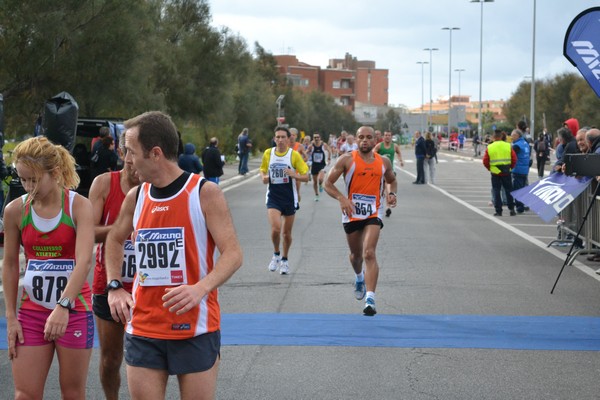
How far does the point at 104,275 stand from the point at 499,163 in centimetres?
1731

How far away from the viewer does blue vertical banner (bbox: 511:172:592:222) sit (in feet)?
41.3

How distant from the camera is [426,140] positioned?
112 feet

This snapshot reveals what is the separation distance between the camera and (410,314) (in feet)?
32.3

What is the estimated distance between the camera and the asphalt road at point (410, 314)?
7.00 meters

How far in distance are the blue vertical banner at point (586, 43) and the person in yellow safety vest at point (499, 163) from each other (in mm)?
10451

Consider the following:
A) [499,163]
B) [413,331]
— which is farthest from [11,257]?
[499,163]

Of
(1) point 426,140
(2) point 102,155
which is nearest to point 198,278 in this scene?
(2) point 102,155

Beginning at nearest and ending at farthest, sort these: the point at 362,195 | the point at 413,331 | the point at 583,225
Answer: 1. the point at 413,331
2. the point at 362,195
3. the point at 583,225

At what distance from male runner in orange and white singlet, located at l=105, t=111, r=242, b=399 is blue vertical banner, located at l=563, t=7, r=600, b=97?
26.3ft

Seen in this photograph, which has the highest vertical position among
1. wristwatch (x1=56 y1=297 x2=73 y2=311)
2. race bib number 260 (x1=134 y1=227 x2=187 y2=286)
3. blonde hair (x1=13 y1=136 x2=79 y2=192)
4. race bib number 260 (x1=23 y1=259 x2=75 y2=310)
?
blonde hair (x1=13 y1=136 x2=79 y2=192)

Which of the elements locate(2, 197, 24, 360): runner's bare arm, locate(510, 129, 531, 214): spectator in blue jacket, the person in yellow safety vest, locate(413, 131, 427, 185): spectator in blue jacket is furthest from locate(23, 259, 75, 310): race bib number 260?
locate(413, 131, 427, 185): spectator in blue jacket

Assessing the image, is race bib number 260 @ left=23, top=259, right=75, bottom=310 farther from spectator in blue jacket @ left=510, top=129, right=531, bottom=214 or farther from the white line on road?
spectator in blue jacket @ left=510, top=129, right=531, bottom=214

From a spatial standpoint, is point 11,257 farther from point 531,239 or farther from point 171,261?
point 531,239

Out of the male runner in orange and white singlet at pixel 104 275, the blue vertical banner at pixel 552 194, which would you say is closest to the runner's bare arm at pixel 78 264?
the male runner in orange and white singlet at pixel 104 275
